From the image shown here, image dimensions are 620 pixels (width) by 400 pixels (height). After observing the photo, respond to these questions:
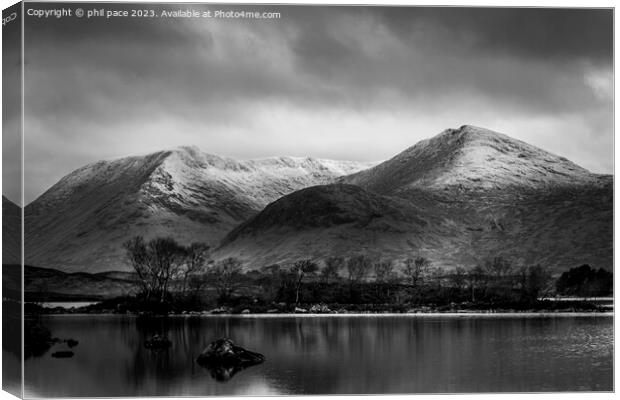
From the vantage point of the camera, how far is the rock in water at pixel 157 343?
3431 cm

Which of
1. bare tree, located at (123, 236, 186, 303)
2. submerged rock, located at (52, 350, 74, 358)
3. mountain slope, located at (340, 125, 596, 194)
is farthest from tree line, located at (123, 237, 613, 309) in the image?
mountain slope, located at (340, 125, 596, 194)

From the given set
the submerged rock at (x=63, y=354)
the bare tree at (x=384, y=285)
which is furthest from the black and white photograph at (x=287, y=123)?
the bare tree at (x=384, y=285)

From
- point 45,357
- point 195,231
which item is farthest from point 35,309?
point 195,231

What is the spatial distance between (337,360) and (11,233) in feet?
35.5

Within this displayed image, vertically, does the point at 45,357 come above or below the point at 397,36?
below

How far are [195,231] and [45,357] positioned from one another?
415ft

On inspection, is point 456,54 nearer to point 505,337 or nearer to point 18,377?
A: point 505,337

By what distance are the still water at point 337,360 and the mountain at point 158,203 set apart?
44880mm

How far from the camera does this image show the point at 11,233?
25.5 m

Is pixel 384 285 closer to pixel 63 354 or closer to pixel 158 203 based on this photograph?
pixel 63 354

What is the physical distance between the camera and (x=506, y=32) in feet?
93.2

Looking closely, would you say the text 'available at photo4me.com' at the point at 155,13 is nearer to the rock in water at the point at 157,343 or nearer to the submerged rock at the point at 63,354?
the submerged rock at the point at 63,354

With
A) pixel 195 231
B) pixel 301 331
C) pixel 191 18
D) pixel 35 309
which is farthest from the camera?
pixel 195 231

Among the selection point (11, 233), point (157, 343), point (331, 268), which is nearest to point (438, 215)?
point (331, 268)
